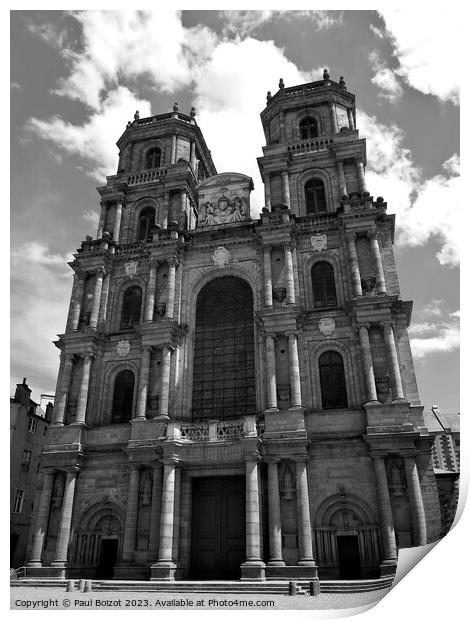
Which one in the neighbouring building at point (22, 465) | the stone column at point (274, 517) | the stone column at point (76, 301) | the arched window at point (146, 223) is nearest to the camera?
the stone column at point (274, 517)

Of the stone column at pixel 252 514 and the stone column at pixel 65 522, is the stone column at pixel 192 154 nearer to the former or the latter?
the stone column at pixel 65 522

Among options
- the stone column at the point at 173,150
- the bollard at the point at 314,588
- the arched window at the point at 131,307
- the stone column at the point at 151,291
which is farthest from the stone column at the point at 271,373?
the stone column at the point at 173,150

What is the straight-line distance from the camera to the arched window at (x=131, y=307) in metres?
31.3

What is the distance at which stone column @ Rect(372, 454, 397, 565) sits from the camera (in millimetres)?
21375

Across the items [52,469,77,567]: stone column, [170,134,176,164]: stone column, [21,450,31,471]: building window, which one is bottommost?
[52,469,77,567]: stone column

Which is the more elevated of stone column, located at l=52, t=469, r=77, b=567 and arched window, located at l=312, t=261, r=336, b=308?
arched window, located at l=312, t=261, r=336, b=308

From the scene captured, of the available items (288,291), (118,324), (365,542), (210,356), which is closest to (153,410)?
(210,356)

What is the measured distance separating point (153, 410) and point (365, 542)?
12.4 meters

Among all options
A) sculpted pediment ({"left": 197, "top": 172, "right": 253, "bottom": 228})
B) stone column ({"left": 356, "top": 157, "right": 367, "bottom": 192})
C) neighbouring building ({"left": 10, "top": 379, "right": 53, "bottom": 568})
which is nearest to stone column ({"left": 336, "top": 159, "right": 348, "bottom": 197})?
stone column ({"left": 356, "top": 157, "right": 367, "bottom": 192})

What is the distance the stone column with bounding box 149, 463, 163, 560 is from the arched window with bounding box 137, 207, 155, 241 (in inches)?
649

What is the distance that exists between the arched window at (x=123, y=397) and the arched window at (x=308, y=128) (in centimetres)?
2066

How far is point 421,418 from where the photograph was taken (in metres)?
24.1

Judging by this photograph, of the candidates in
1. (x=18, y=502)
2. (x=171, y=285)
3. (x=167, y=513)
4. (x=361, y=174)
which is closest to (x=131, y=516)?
(x=167, y=513)

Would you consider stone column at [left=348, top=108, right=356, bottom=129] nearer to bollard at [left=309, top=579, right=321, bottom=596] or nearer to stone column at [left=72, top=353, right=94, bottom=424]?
stone column at [left=72, top=353, right=94, bottom=424]
